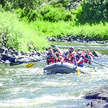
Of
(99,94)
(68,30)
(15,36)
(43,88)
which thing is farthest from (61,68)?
(68,30)

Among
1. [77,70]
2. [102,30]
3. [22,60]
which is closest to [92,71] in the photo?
[77,70]

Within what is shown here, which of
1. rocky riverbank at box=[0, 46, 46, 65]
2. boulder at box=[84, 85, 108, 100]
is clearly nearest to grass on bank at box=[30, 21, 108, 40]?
rocky riverbank at box=[0, 46, 46, 65]

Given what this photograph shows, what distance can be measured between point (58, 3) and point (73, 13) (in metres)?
4.15

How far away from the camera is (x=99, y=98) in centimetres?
882

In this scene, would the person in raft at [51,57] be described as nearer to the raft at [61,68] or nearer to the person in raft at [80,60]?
the person in raft at [80,60]

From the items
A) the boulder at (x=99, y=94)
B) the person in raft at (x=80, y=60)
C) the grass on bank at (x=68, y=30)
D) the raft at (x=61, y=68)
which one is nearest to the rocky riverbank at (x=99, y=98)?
the boulder at (x=99, y=94)

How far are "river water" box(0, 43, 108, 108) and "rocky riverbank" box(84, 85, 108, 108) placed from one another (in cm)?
26

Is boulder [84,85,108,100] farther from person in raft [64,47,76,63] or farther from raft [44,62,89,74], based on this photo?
person in raft [64,47,76,63]

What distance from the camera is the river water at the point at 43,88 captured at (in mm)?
9219

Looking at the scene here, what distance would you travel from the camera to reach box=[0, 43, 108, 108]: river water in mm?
9219

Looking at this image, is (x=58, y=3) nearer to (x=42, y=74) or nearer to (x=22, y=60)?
(x=22, y=60)

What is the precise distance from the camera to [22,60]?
18625mm

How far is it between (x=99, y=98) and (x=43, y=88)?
2.94 meters

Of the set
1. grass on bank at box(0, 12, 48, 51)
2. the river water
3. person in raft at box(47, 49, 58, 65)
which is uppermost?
grass on bank at box(0, 12, 48, 51)
